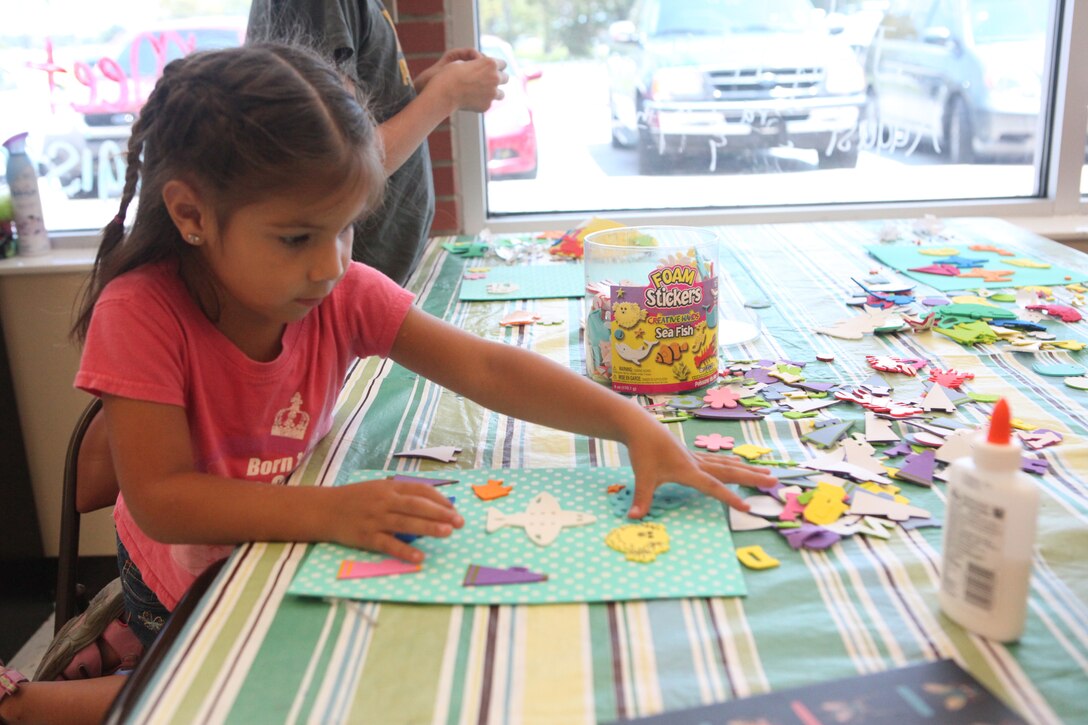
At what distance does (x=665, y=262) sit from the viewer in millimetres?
1160

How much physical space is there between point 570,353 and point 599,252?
141mm

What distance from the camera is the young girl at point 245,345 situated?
0.81m

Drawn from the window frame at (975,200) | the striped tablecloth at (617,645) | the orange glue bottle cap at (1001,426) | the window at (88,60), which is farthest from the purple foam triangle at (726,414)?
the window at (88,60)

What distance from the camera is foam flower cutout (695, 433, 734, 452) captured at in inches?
38.0

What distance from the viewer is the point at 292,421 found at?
1.01m

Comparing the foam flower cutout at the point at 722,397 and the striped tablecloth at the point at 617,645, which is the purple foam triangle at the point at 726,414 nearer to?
the foam flower cutout at the point at 722,397

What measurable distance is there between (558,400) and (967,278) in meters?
0.90

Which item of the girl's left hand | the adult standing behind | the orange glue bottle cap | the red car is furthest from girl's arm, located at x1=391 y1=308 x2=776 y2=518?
the red car

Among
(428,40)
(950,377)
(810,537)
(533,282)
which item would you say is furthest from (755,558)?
(428,40)

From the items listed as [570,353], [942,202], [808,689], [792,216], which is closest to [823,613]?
[808,689]

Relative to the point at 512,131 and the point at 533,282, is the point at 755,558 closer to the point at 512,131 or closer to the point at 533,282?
the point at 533,282

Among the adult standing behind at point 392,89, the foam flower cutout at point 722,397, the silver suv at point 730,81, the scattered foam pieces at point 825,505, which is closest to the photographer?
the scattered foam pieces at point 825,505

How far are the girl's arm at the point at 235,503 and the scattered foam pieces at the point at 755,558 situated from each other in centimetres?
23

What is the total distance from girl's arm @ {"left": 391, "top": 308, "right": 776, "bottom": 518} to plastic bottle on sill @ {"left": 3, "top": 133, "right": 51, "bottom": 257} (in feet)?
5.31
